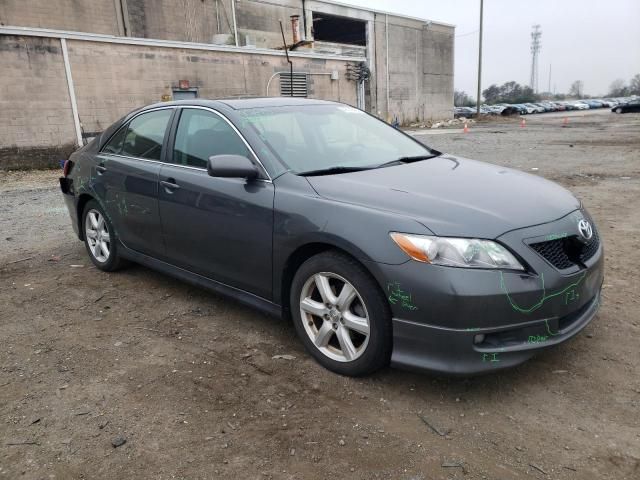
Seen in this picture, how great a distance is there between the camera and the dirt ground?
232cm

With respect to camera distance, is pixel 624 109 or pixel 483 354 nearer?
pixel 483 354

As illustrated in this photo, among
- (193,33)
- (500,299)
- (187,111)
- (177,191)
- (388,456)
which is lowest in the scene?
(388,456)

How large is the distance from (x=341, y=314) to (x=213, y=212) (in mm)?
1218

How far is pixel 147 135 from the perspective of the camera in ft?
14.4

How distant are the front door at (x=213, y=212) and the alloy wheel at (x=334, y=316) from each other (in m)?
0.35

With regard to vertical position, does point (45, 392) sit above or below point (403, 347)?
below

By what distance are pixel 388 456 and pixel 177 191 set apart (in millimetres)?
2425

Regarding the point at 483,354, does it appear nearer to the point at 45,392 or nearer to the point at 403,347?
the point at 403,347

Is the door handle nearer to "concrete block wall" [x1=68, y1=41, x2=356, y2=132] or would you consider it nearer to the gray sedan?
the gray sedan

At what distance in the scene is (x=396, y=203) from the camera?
9.21 feet

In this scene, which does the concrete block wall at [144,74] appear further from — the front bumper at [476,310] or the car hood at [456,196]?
the front bumper at [476,310]

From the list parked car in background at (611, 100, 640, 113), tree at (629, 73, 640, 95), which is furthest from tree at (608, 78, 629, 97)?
parked car in background at (611, 100, 640, 113)

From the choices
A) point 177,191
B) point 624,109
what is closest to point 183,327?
point 177,191

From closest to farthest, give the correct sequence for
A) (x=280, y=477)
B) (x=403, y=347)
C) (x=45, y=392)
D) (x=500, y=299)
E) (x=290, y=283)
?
(x=280, y=477), (x=500, y=299), (x=403, y=347), (x=45, y=392), (x=290, y=283)
